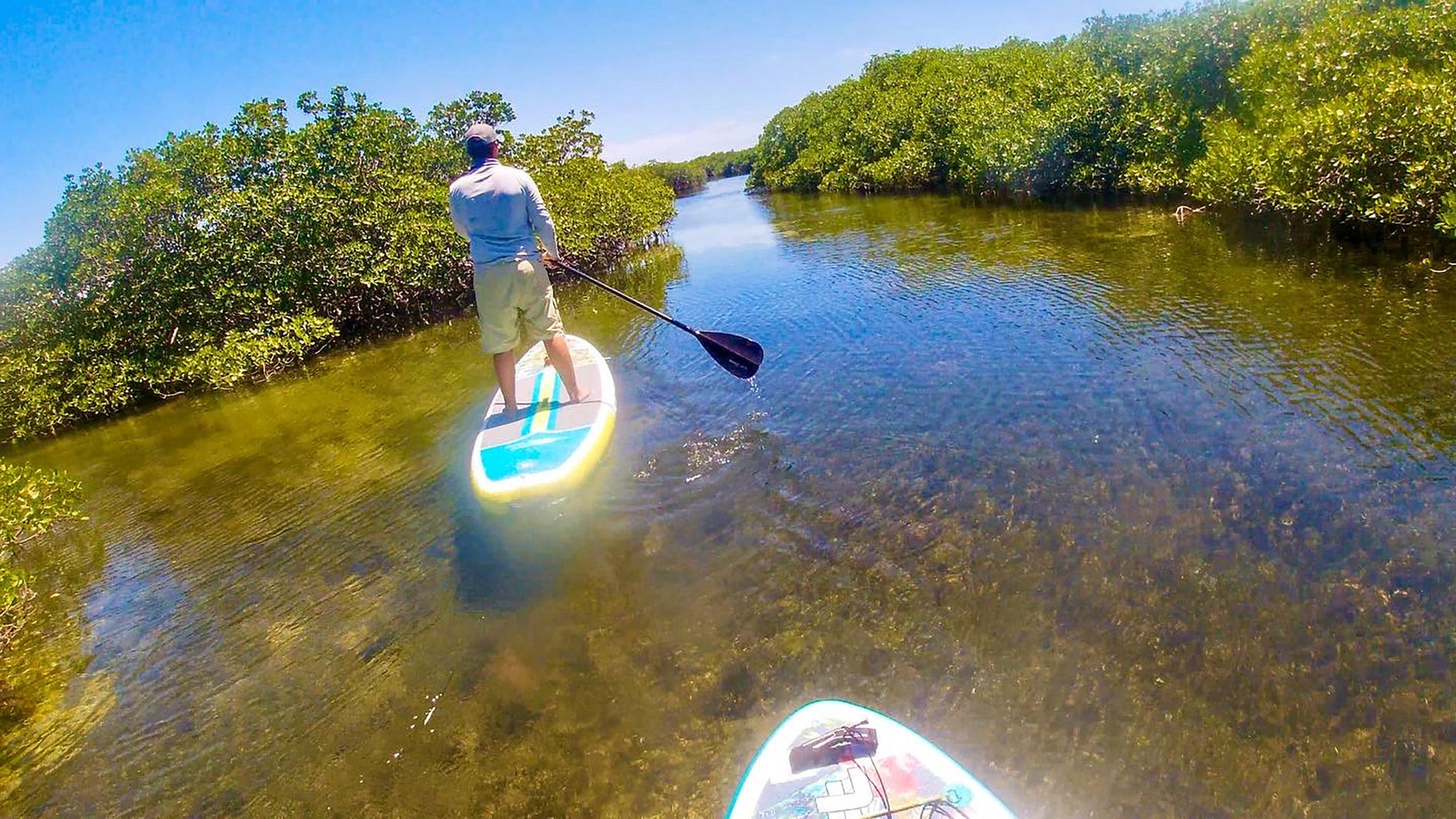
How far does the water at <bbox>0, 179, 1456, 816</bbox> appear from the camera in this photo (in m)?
3.36

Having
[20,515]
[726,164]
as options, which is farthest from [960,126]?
[726,164]

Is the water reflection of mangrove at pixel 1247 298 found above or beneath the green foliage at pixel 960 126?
beneath

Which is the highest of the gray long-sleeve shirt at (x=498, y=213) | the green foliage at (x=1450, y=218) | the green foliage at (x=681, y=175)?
the green foliage at (x=681, y=175)

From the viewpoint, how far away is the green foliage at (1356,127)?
891 centimetres

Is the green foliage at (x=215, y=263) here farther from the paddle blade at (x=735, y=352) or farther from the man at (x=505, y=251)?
the paddle blade at (x=735, y=352)

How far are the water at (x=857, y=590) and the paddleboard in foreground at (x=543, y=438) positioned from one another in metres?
0.44

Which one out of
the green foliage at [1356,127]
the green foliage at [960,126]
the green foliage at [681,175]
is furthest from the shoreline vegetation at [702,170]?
the green foliage at [1356,127]

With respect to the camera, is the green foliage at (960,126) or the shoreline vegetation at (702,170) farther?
the shoreline vegetation at (702,170)

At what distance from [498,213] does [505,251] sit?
1.24ft

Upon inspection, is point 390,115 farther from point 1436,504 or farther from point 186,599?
point 1436,504

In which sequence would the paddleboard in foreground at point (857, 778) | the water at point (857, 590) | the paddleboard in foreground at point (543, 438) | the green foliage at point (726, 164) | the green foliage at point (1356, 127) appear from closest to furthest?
1. the paddleboard in foreground at point (857, 778)
2. the water at point (857, 590)
3. the paddleboard in foreground at point (543, 438)
4. the green foliage at point (1356, 127)
5. the green foliage at point (726, 164)

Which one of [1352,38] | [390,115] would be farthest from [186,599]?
[1352,38]

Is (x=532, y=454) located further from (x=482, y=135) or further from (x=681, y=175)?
(x=681, y=175)

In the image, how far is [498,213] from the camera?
19.6 feet
